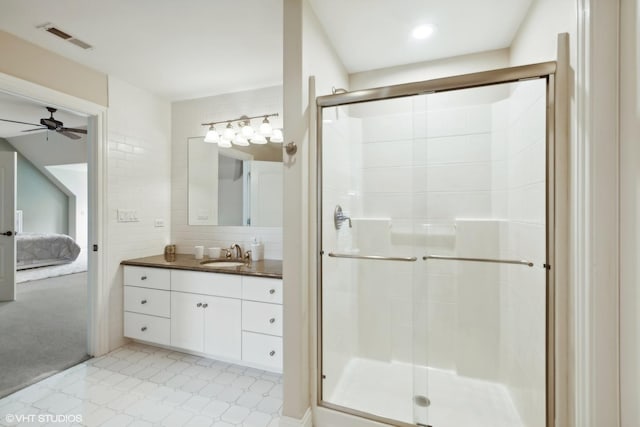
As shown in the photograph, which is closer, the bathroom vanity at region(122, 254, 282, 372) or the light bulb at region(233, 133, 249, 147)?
the bathroom vanity at region(122, 254, 282, 372)

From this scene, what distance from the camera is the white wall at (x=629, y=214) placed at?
1.01 m

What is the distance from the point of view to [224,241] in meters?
2.92

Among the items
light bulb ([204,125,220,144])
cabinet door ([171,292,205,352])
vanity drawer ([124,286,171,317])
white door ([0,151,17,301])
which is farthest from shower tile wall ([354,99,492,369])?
white door ([0,151,17,301])

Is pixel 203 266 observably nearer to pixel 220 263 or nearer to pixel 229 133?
pixel 220 263

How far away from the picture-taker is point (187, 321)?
2416mm

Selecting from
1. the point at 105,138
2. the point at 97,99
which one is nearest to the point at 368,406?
the point at 105,138

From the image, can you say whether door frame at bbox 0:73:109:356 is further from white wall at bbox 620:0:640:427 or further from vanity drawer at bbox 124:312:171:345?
white wall at bbox 620:0:640:427

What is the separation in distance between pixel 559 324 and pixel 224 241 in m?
2.61

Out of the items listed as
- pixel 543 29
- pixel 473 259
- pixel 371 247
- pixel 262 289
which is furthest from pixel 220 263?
pixel 543 29

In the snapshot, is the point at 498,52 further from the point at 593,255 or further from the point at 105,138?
the point at 105,138

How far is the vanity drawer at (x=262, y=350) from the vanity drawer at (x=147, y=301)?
788 millimetres

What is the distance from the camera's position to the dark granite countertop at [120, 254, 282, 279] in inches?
87.0

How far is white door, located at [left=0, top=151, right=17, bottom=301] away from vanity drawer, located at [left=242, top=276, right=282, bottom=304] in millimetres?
3826

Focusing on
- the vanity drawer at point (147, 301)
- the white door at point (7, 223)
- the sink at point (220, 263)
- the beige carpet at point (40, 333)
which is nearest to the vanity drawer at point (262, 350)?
the sink at point (220, 263)
